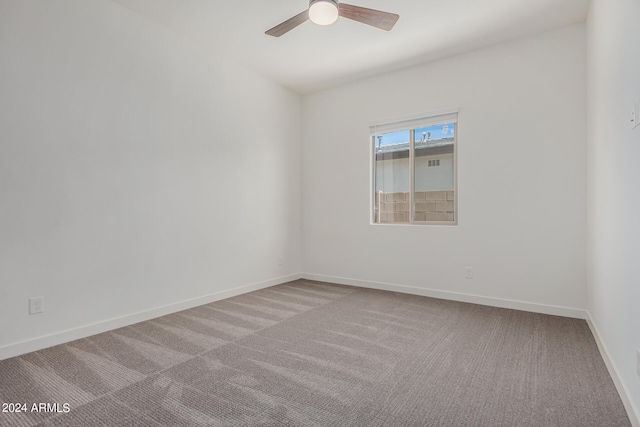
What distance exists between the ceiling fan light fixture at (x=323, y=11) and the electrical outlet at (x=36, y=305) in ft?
9.49

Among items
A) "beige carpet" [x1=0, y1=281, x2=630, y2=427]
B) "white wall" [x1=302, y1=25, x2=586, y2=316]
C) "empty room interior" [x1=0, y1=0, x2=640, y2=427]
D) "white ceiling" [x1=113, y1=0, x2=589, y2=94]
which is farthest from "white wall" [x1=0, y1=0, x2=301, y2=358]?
"white wall" [x1=302, y1=25, x2=586, y2=316]

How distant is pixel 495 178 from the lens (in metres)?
3.49

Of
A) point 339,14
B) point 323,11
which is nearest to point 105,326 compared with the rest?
point 323,11

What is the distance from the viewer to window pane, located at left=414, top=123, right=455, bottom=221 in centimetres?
388

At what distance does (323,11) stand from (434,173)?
2323mm

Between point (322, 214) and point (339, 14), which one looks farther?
point (322, 214)

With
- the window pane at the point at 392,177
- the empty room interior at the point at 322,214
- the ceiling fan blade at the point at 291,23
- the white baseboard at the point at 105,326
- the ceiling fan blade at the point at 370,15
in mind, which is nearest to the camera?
the empty room interior at the point at 322,214

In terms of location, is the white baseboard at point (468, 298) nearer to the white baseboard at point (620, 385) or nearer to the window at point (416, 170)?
the white baseboard at point (620, 385)

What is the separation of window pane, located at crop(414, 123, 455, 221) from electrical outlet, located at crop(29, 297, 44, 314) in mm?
3713

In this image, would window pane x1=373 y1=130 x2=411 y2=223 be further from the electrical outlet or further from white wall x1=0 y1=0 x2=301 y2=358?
the electrical outlet

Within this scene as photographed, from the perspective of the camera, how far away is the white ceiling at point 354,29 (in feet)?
9.30

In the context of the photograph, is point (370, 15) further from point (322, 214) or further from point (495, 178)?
point (322, 214)

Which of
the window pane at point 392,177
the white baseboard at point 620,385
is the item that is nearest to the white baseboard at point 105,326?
the window pane at point 392,177

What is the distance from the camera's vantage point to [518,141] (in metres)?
3.36
